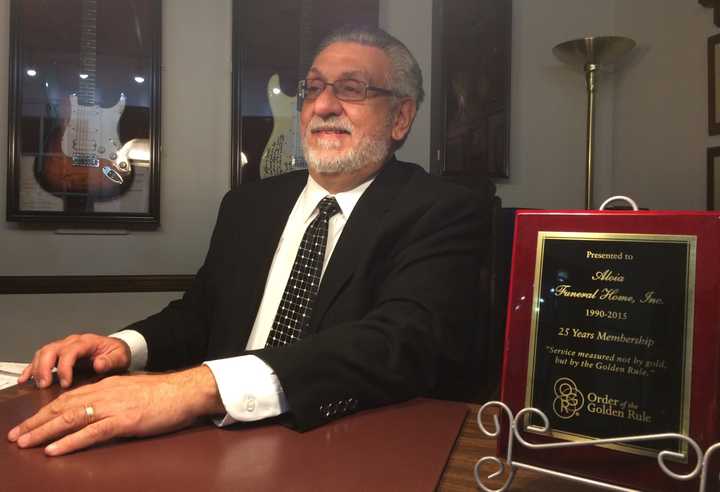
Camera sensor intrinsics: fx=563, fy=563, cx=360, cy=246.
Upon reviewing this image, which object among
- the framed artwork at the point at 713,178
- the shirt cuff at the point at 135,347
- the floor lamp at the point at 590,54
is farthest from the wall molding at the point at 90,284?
the framed artwork at the point at 713,178

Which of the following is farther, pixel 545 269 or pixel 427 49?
pixel 427 49

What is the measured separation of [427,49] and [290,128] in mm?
855

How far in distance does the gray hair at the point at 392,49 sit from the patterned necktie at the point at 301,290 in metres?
0.50

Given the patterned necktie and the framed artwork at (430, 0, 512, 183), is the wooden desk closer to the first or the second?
the patterned necktie

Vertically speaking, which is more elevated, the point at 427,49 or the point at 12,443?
the point at 427,49

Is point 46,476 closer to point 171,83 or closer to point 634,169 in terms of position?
point 171,83

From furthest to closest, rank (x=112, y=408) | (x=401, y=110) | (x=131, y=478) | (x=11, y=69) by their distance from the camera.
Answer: (x=11, y=69) < (x=401, y=110) < (x=112, y=408) < (x=131, y=478)

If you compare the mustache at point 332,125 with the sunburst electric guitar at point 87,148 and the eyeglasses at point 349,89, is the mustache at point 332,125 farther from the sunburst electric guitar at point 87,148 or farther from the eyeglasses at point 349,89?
the sunburst electric guitar at point 87,148

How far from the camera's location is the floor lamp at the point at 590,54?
2.68 meters

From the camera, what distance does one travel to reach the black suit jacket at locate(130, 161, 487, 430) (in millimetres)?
878

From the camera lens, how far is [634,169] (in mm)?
3090

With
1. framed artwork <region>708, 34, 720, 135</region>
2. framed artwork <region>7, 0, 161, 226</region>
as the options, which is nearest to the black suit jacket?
framed artwork <region>7, 0, 161, 226</region>

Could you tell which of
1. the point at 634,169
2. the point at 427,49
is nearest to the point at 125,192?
the point at 427,49

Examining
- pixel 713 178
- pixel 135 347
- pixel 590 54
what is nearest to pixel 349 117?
pixel 135 347
